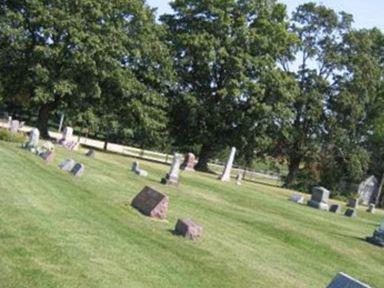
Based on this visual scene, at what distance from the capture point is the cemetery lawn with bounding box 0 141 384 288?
30.1ft

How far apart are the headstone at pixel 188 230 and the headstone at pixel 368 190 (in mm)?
51294

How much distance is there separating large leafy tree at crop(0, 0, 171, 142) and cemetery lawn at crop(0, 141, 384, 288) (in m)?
21.5

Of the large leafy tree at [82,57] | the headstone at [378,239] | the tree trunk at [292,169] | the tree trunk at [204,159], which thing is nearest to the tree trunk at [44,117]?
the large leafy tree at [82,57]

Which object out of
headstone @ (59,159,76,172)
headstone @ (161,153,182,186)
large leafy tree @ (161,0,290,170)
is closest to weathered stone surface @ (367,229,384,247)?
headstone @ (161,153,182,186)

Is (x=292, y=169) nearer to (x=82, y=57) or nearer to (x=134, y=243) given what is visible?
(x=82, y=57)

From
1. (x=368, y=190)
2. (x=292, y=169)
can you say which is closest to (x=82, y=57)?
(x=292, y=169)

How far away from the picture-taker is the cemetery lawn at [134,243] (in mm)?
9164

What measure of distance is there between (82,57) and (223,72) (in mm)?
12043

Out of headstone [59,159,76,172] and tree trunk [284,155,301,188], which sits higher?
tree trunk [284,155,301,188]

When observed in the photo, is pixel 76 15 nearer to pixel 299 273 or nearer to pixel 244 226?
pixel 244 226

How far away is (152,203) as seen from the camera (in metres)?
15.4

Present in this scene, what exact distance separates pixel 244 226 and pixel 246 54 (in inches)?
1280

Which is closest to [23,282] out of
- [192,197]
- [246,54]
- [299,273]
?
[299,273]

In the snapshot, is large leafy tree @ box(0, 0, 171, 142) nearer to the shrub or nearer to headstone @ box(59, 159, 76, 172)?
the shrub
